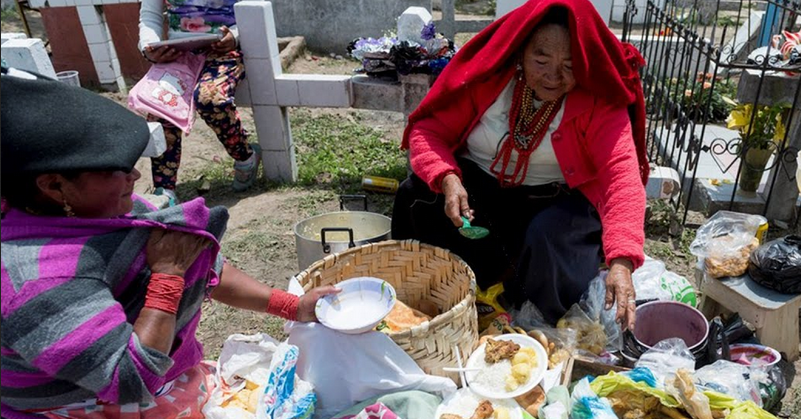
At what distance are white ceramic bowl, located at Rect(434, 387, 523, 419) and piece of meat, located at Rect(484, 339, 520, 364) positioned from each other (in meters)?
0.16

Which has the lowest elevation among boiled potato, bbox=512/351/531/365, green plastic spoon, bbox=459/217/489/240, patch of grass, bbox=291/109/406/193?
patch of grass, bbox=291/109/406/193

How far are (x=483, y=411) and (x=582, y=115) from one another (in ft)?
4.17

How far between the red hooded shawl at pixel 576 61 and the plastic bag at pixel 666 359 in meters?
0.77

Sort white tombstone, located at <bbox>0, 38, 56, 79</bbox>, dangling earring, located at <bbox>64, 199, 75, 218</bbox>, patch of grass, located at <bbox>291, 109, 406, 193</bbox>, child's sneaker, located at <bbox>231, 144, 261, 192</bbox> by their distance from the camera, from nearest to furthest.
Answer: dangling earring, located at <bbox>64, 199, 75, 218</bbox> → white tombstone, located at <bbox>0, 38, 56, 79</bbox> → child's sneaker, located at <bbox>231, 144, 261, 192</bbox> → patch of grass, located at <bbox>291, 109, 406, 193</bbox>

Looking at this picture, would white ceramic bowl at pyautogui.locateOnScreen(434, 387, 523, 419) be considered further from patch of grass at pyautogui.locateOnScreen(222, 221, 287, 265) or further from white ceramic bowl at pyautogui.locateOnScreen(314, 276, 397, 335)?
patch of grass at pyautogui.locateOnScreen(222, 221, 287, 265)

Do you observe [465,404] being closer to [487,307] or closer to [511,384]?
[511,384]

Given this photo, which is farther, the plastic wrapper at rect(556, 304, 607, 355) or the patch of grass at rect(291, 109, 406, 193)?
the patch of grass at rect(291, 109, 406, 193)

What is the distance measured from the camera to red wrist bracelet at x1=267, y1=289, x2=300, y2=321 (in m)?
2.18

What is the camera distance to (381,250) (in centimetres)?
281

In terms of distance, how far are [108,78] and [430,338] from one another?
629cm

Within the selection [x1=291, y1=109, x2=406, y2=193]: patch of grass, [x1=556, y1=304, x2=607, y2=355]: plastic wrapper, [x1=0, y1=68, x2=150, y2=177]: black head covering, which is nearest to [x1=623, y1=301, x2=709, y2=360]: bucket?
[x1=556, y1=304, x2=607, y2=355]: plastic wrapper

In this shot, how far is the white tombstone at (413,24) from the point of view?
3939 mm

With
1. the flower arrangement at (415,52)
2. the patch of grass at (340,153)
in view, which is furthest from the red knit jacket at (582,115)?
the patch of grass at (340,153)

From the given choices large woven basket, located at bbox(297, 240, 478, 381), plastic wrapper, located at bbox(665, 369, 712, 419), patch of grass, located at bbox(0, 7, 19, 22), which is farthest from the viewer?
patch of grass, located at bbox(0, 7, 19, 22)
